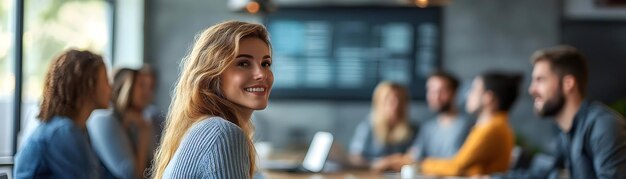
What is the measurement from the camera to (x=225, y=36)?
2.56 meters

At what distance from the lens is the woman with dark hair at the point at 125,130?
219 inches

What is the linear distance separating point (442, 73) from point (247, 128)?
5.31 metres

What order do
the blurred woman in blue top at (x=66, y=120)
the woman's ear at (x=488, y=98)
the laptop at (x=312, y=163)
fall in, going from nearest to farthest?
the blurred woman in blue top at (x=66, y=120) < the woman's ear at (x=488, y=98) < the laptop at (x=312, y=163)

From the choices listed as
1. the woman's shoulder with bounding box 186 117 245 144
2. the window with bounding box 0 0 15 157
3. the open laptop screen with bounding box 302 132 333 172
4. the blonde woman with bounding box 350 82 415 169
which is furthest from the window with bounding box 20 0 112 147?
the woman's shoulder with bounding box 186 117 245 144

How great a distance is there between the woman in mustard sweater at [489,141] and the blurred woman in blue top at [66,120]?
2.70 metres

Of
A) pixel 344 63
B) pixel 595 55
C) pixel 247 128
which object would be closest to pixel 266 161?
pixel 344 63

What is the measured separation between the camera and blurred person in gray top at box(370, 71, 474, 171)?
7078 mm

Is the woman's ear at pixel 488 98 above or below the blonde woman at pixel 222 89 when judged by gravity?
below

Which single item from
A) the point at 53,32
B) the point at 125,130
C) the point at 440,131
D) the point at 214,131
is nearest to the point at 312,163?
the point at 440,131

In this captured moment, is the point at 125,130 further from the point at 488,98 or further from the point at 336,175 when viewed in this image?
the point at 488,98

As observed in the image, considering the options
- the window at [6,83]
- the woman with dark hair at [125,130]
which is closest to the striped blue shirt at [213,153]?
the woman with dark hair at [125,130]

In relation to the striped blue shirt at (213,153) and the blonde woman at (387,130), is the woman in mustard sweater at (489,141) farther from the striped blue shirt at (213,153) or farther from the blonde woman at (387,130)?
the striped blue shirt at (213,153)

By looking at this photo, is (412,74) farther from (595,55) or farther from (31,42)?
(31,42)

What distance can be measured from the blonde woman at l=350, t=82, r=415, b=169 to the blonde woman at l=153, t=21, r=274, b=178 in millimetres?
5291
